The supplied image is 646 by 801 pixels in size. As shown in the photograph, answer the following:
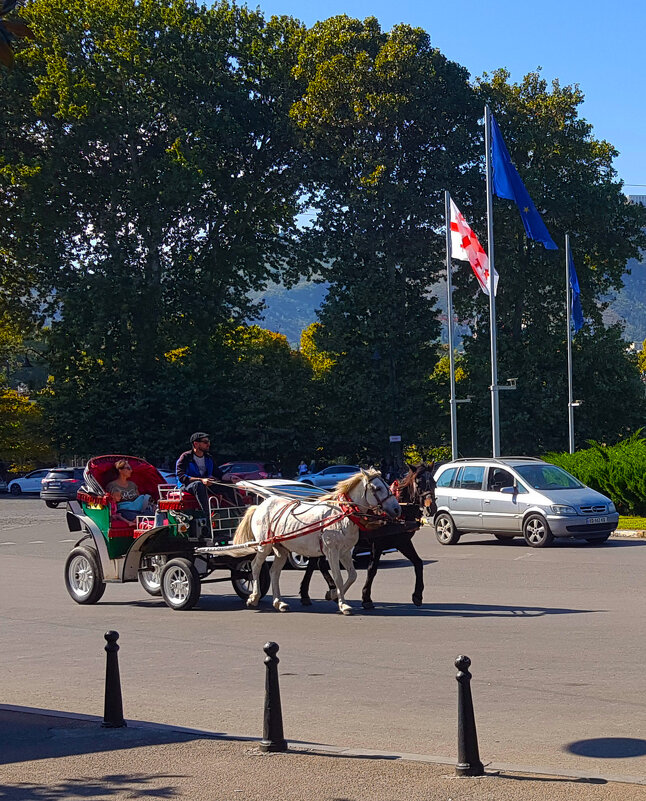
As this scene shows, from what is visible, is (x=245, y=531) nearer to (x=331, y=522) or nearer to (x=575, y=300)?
(x=331, y=522)

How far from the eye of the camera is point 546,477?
82.5 feet

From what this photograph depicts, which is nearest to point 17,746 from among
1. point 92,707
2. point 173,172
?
point 92,707

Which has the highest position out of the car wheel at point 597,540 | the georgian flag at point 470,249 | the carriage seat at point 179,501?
the georgian flag at point 470,249

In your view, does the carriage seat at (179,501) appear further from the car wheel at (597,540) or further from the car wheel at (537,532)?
the car wheel at (597,540)

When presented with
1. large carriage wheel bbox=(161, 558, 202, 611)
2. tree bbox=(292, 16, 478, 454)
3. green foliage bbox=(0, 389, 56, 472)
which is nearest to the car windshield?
large carriage wheel bbox=(161, 558, 202, 611)

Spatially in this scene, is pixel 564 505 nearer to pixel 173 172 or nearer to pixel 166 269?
pixel 173 172

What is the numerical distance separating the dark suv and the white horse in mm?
34191

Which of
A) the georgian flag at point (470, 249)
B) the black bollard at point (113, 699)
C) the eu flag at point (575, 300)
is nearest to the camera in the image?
the black bollard at point (113, 699)

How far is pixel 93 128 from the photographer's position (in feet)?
179

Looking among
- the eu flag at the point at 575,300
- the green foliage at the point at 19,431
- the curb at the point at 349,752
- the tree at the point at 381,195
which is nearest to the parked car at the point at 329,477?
the tree at the point at 381,195

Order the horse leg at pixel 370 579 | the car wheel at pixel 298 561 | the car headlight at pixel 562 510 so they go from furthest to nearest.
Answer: the car headlight at pixel 562 510
the car wheel at pixel 298 561
the horse leg at pixel 370 579

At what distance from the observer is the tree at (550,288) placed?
183 feet

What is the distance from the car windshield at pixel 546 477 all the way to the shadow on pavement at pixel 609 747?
17.0 meters

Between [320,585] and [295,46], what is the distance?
46707 mm
